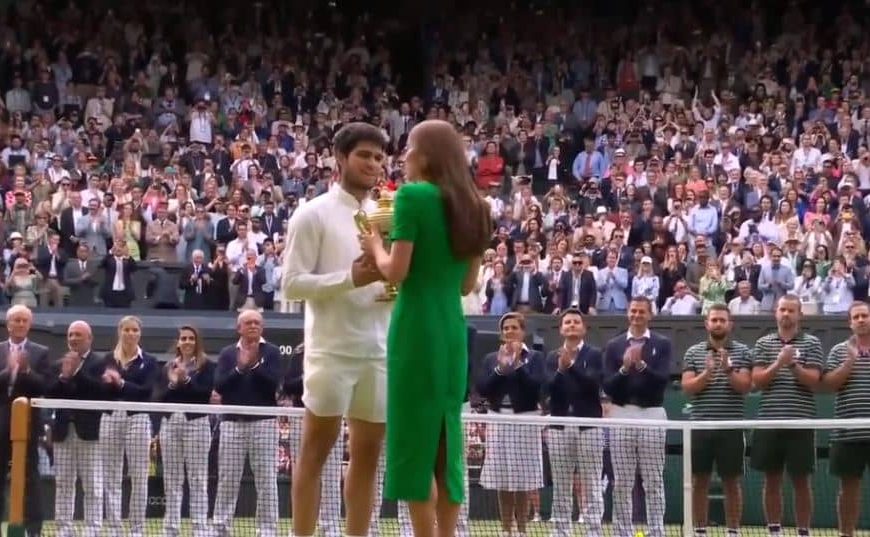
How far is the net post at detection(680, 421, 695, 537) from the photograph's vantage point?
11547mm

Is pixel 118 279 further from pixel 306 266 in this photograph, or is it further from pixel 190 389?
pixel 306 266

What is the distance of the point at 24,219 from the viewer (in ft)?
77.0

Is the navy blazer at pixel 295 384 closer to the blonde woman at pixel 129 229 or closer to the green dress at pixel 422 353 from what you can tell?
the green dress at pixel 422 353

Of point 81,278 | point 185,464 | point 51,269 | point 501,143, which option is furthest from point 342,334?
point 501,143

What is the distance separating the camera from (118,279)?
21562 mm

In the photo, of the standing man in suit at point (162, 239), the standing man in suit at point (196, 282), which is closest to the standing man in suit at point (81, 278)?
the standing man in suit at point (196, 282)

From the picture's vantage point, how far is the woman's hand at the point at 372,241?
24.8ft

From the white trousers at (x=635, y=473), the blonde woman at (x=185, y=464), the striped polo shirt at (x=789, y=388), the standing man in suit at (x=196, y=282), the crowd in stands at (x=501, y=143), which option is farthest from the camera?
the crowd in stands at (x=501, y=143)

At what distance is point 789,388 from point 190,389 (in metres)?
4.42

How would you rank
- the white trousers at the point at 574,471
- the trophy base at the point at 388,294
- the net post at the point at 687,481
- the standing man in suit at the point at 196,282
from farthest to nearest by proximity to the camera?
1. the standing man in suit at the point at 196,282
2. the white trousers at the point at 574,471
3. the net post at the point at 687,481
4. the trophy base at the point at 388,294

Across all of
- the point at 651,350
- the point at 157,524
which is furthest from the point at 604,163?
the point at 157,524

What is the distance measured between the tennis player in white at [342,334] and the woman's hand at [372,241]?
Result: 0.45ft

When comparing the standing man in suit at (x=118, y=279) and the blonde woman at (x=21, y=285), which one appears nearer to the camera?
the blonde woman at (x=21, y=285)

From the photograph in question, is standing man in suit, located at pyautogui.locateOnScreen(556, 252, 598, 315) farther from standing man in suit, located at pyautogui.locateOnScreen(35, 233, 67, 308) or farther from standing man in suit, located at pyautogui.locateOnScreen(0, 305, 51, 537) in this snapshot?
standing man in suit, located at pyautogui.locateOnScreen(0, 305, 51, 537)
